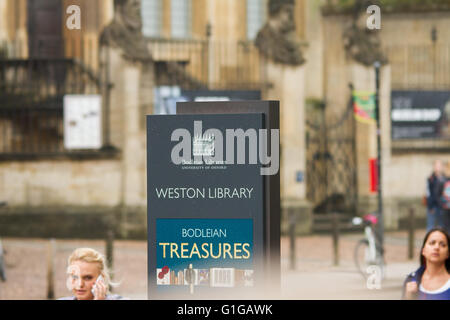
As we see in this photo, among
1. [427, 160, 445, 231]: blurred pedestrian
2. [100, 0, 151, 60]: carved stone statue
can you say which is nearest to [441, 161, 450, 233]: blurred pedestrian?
[427, 160, 445, 231]: blurred pedestrian

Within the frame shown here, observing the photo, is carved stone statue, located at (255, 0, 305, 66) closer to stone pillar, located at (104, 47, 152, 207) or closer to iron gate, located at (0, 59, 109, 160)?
stone pillar, located at (104, 47, 152, 207)

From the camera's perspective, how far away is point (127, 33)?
23.5m

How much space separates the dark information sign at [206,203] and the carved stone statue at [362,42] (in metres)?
23.1

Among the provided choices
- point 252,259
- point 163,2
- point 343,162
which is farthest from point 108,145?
point 252,259

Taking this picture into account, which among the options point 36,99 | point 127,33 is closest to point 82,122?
point 36,99

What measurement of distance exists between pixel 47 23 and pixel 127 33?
27.0ft

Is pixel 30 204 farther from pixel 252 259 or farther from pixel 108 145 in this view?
pixel 252 259

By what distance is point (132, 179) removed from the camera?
23.0m

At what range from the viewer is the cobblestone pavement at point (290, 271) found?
43.6 ft

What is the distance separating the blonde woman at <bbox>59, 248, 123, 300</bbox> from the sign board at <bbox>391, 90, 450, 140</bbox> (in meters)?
23.0

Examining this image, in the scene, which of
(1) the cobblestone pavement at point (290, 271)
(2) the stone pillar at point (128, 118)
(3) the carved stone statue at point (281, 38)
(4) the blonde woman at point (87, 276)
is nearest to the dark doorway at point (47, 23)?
(2) the stone pillar at point (128, 118)

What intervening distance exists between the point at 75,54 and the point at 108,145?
26.3 ft

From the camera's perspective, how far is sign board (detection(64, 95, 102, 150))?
22.9m

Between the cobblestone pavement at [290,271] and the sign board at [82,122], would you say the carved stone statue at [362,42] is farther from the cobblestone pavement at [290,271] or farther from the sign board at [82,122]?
the sign board at [82,122]
